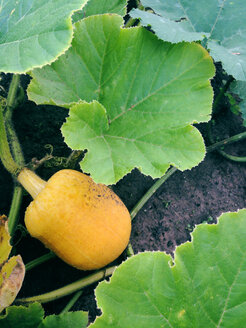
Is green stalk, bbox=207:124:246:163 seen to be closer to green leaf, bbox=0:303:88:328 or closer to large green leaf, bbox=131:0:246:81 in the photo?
large green leaf, bbox=131:0:246:81

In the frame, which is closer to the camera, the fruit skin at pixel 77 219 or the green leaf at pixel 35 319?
the green leaf at pixel 35 319

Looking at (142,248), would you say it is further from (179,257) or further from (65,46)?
(65,46)

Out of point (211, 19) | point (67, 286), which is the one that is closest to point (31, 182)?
point (67, 286)

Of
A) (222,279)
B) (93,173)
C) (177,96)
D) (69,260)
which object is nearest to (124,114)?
(177,96)

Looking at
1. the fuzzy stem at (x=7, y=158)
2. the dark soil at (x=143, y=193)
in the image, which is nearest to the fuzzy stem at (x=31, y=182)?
the fuzzy stem at (x=7, y=158)

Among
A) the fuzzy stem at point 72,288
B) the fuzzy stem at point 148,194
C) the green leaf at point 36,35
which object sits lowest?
the fuzzy stem at point 148,194

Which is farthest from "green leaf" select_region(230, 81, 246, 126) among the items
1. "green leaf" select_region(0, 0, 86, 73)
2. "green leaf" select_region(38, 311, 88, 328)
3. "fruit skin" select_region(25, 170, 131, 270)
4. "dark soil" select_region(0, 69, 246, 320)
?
"green leaf" select_region(38, 311, 88, 328)

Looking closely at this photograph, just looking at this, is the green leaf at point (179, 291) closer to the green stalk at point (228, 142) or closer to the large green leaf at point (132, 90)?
the large green leaf at point (132, 90)
